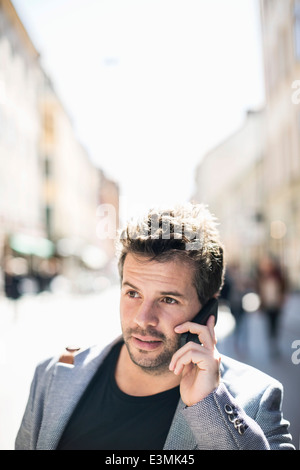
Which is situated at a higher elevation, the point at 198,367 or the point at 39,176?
the point at 39,176

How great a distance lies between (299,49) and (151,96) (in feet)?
3.90

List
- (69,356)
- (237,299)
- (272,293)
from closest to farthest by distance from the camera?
1. (69,356)
2. (272,293)
3. (237,299)

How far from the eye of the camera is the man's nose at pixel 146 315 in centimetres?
115

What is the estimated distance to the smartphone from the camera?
3.73ft

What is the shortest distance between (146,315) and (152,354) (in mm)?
111

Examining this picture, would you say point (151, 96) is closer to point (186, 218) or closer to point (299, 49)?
point (186, 218)

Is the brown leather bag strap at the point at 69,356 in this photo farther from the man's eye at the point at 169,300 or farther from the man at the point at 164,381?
the man's eye at the point at 169,300

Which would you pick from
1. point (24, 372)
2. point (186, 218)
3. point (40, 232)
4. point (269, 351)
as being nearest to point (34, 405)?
point (186, 218)

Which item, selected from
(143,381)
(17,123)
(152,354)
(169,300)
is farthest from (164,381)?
(17,123)

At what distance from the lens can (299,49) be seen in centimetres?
259

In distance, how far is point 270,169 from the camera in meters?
12.3

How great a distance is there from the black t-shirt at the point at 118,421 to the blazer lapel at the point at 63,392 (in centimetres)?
3

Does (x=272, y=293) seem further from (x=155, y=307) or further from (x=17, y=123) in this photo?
(x=155, y=307)

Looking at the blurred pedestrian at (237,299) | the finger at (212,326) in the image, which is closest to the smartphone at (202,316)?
the finger at (212,326)
